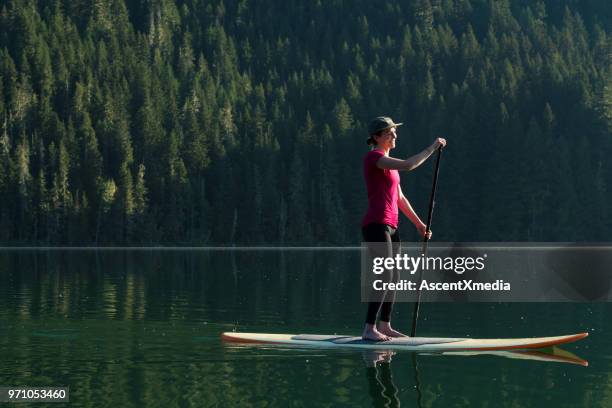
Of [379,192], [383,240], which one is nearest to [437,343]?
[383,240]

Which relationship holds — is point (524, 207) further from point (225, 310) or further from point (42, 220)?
point (225, 310)

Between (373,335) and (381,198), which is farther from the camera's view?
(373,335)

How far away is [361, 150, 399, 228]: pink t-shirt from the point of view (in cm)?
1956

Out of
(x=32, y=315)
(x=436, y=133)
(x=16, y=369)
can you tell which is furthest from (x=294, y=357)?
(x=436, y=133)

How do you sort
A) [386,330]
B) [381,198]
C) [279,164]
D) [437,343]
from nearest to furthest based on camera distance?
[381,198], [437,343], [386,330], [279,164]

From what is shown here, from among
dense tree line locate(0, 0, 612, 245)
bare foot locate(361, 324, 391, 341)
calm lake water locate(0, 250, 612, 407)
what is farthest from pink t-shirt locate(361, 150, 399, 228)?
dense tree line locate(0, 0, 612, 245)

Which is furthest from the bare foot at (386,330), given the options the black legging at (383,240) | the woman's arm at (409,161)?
the woman's arm at (409,161)

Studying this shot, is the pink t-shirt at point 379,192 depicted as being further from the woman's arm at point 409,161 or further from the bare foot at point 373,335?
the bare foot at point 373,335

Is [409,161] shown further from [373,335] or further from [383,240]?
[373,335]

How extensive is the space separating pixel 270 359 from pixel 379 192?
3.26m

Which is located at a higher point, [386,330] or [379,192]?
[379,192]

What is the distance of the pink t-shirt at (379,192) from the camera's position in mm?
19562

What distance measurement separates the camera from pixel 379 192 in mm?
19688

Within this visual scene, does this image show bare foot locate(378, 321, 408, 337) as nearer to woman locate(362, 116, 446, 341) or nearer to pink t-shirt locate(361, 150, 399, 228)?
woman locate(362, 116, 446, 341)
